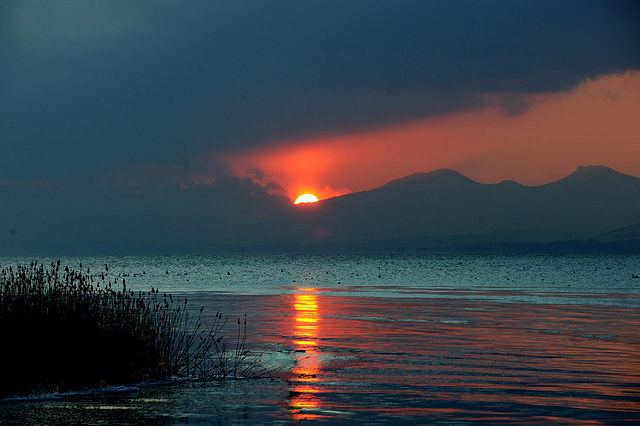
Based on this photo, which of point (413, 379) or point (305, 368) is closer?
point (413, 379)

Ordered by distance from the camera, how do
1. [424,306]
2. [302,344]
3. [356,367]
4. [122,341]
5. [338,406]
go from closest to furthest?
[338,406] → [122,341] → [356,367] → [302,344] → [424,306]

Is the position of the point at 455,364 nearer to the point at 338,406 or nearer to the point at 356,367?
the point at 356,367

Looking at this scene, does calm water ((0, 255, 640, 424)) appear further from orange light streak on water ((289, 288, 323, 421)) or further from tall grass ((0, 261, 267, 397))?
tall grass ((0, 261, 267, 397))

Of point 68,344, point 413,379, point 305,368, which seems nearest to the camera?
point 68,344

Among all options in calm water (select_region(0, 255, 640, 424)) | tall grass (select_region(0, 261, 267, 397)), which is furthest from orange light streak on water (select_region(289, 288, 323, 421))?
tall grass (select_region(0, 261, 267, 397))

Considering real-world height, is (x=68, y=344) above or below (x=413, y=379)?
above

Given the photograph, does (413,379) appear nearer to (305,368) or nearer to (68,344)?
(305,368)

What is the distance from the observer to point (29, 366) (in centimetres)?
1452

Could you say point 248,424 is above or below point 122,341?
below

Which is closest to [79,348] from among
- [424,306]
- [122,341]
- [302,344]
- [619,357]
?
[122,341]

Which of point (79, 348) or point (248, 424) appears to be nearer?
point (248, 424)

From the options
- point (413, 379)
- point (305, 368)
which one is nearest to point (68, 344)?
point (305, 368)

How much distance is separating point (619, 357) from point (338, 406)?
10247mm

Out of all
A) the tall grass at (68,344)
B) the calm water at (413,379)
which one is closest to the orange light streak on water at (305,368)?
the calm water at (413,379)
